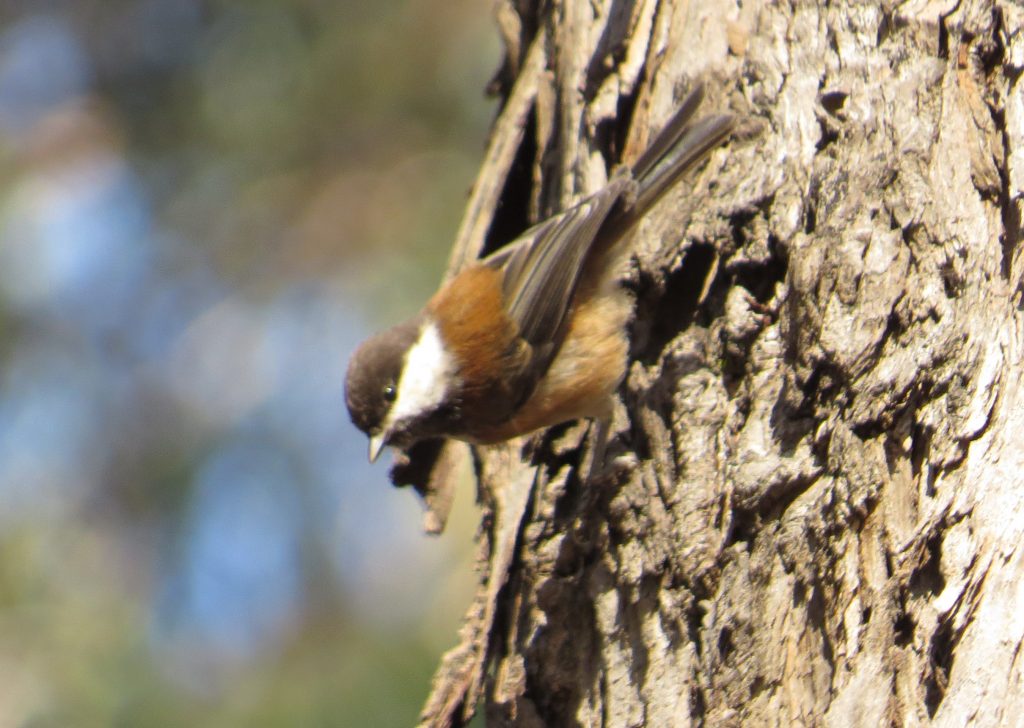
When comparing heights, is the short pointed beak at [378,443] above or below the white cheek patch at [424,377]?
below

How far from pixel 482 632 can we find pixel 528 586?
0.23 m

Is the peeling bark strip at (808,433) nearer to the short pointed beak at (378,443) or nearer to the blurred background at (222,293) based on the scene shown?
the short pointed beak at (378,443)

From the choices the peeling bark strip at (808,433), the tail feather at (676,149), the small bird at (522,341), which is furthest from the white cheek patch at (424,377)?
the tail feather at (676,149)

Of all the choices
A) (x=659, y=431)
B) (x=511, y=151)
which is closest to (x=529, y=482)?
(x=659, y=431)

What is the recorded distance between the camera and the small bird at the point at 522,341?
3.52 metres

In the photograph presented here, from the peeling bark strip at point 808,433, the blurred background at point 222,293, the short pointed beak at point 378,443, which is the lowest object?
the peeling bark strip at point 808,433

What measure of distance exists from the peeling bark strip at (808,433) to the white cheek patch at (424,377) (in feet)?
1.50

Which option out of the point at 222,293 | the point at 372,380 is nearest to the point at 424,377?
the point at 372,380

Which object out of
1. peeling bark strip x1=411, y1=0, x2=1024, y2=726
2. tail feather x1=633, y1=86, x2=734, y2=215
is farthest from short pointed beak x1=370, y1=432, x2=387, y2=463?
tail feather x1=633, y1=86, x2=734, y2=215

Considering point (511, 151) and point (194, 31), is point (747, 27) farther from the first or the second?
point (194, 31)

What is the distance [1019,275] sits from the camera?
249 centimetres

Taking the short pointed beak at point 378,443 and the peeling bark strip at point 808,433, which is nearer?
the peeling bark strip at point 808,433

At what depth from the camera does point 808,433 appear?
2.55 metres

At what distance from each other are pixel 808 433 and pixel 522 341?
4.71ft
